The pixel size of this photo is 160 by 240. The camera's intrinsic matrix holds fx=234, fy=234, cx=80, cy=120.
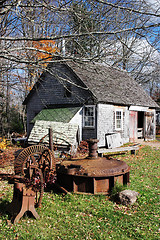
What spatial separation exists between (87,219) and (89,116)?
37.3ft

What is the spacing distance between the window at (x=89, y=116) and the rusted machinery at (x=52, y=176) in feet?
28.6

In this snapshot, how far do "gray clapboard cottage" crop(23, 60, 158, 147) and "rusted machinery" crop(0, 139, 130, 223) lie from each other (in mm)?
8167

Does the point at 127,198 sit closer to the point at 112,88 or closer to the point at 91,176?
the point at 91,176

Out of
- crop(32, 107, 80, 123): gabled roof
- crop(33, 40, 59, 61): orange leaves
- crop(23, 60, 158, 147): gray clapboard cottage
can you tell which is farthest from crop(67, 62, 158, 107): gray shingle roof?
crop(33, 40, 59, 61): orange leaves

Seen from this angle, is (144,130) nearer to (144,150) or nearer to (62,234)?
(144,150)

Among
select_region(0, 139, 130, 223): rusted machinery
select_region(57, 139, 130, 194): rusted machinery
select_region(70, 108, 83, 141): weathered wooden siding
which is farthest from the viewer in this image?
select_region(70, 108, 83, 141): weathered wooden siding

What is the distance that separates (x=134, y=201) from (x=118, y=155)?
7.84 metres

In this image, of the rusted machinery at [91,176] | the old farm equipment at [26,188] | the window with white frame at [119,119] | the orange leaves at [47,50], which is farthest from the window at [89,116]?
the old farm equipment at [26,188]

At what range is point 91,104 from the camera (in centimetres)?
1638

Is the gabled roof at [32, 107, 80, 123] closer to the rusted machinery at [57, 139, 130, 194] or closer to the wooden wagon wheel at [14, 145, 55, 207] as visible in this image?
the rusted machinery at [57, 139, 130, 194]

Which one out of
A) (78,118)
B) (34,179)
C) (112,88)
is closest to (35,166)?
(34,179)

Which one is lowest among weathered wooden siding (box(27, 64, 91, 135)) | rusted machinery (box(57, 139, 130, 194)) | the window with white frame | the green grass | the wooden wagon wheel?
the green grass

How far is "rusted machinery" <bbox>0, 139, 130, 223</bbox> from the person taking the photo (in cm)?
519

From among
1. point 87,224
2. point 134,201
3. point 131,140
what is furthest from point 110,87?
point 87,224
